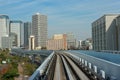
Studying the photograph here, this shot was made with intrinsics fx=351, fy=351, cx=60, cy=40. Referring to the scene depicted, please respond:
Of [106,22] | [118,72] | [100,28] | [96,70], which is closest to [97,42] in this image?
[100,28]

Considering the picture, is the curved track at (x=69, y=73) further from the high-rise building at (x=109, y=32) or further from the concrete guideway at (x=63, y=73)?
the high-rise building at (x=109, y=32)

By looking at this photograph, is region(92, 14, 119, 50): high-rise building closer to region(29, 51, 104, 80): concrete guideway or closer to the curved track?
the curved track

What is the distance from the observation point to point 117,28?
4225 inches

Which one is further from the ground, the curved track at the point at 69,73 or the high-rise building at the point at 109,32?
the high-rise building at the point at 109,32

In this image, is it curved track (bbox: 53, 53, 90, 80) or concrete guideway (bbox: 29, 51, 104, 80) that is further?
curved track (bbox: 53, 53, 90, 80)

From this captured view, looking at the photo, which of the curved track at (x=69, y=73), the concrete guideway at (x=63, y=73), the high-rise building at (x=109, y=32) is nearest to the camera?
the concrete guideway at (x=63, y=73)

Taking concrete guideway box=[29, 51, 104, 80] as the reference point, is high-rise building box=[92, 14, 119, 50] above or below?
above

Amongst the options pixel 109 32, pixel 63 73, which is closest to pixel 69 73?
pixel 63 73

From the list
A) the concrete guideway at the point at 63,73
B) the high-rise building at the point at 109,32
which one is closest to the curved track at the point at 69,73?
the concrete guideway at the point at 63,73

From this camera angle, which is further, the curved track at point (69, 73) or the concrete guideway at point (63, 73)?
the curved track at point (69, 73)

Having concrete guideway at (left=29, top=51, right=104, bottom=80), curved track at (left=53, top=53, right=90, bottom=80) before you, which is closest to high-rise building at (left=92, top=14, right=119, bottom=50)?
curved track at (left=53, top=53, right=90, bottom=80)

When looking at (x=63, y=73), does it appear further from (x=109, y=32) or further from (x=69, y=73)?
(x=109, y=32)

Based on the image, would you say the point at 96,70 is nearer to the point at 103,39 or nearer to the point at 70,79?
the point at 70,79

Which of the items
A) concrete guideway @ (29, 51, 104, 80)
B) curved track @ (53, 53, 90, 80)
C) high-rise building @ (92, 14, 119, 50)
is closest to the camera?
concrete guideway @ (29, 51, 104, 80)
